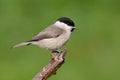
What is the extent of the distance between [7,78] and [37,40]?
331cm

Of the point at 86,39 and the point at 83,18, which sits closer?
the point at 86,39

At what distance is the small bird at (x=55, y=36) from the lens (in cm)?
688

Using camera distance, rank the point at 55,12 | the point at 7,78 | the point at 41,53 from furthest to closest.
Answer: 1. the point at 55,12
2. the point at 41,53
3. the point at 7,78

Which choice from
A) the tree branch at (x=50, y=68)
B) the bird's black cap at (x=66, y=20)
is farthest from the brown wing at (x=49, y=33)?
the tree branch at (x=50, y=68)

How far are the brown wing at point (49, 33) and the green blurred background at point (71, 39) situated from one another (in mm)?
2792

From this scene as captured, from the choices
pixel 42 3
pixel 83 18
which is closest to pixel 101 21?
pixel 83 18

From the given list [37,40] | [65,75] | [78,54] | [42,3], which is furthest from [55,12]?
[37,40]

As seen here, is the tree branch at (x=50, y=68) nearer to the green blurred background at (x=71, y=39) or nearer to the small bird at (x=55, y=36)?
the small bird at (x=55, y=36)

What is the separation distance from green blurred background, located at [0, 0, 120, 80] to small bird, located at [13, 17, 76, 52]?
2829mm

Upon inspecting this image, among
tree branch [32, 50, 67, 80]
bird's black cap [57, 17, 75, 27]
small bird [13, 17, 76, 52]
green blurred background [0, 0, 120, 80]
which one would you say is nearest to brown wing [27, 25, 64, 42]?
small bird [13, 17, 76, 52]

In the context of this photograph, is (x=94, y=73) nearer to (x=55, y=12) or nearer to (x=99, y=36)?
(x=99, y=36)

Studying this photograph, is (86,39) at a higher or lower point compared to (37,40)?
lower

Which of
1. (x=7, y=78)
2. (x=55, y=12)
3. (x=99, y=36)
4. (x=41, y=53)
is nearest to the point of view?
(x=7, y=78)

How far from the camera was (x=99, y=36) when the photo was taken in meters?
11.5
